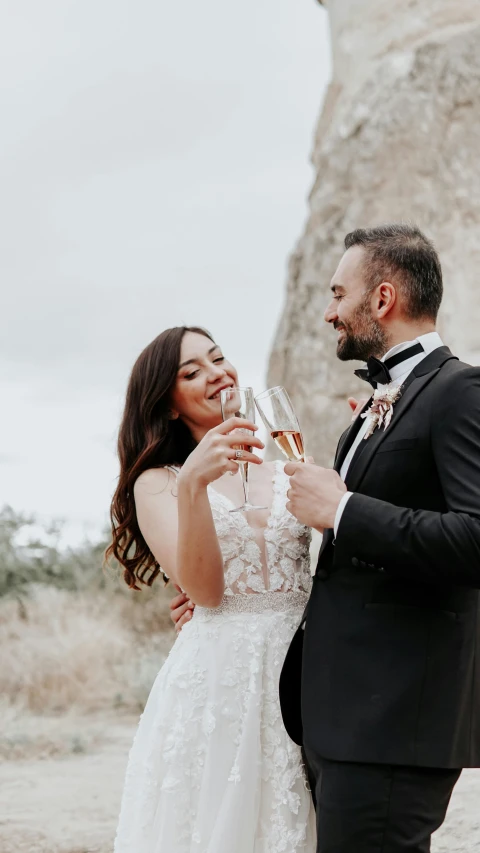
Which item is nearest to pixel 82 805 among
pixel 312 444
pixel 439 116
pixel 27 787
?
pixel 27 787

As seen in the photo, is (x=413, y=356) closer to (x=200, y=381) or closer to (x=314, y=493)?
(x=314, y=493)

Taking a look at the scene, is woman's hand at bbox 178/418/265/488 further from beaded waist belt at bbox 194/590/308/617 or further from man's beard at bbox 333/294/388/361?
beaded waist belt at bbox 194/590/308/617

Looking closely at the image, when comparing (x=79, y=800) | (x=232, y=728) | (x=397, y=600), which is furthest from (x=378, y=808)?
(x=79, y=800)

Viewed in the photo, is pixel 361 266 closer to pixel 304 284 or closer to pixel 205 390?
pixel 205 390

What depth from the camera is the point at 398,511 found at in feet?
7.68

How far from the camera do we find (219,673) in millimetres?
2979

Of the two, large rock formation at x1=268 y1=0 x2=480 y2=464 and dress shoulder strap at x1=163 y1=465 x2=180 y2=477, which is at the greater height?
large rock formation at x1=268 y1=0 x2=480 y2=464

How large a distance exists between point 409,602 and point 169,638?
959 cm

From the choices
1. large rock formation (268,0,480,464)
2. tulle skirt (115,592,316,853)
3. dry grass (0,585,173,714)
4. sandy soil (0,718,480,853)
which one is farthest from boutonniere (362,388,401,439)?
large rock formation (268,0,480,464)

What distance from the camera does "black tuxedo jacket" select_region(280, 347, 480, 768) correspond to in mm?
2295

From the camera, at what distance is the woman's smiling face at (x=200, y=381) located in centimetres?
342

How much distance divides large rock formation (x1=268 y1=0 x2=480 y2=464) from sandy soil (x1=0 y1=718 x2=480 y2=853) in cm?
410

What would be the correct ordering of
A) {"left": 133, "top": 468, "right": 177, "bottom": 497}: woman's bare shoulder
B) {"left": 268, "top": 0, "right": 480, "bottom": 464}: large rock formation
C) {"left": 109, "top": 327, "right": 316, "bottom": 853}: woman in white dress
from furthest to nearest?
{"left": 268, "top": 0, "right": 480, "bottom": 464}: large rock formation < {"left": 133, "top": 468, "right": 177, "bottom": 497}: woman's bare shoulder < {"left": 109, "top": 327, "right": 316, "bottom": 853}: woman in white dress

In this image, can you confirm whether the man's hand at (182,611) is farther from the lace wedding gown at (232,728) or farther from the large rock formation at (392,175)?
the large rock formation at (392,175)
